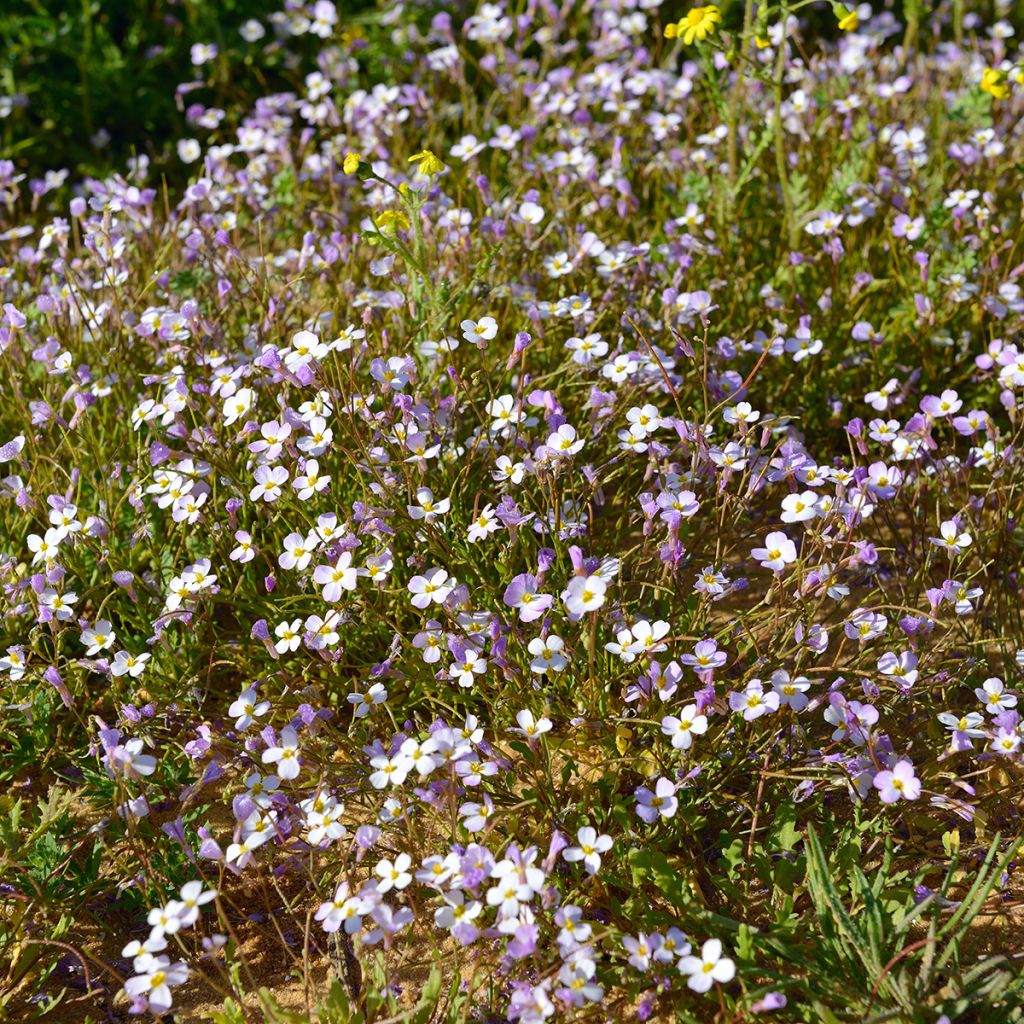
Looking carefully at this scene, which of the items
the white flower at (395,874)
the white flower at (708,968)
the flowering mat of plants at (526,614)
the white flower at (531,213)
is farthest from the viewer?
→ the white flower at (531,213)

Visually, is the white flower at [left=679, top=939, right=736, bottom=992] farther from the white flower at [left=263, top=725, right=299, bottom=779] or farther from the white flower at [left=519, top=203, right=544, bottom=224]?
the white flower at [left=519, top=203, right=544, bottom=224]

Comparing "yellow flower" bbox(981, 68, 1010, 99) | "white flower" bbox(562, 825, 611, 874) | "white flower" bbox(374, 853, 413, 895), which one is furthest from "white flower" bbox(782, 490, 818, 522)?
"yellow flower" bbox(981, 68, 1010, 99)

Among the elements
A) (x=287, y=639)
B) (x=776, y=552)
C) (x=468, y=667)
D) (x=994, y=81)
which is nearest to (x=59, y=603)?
(x=287, y=639)

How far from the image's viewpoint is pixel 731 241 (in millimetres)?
4309

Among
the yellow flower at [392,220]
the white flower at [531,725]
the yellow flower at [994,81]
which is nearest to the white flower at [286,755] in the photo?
the white flower at [531,725]

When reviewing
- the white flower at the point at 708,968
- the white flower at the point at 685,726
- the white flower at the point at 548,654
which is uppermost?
the white flower at the point at 548,654

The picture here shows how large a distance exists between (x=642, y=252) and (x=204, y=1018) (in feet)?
8.17

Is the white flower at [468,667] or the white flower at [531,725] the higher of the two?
the white flower at [468,667]

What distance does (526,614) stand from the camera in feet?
8.72

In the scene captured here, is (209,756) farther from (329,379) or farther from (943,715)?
(943,715)

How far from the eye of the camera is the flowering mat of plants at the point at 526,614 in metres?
2.55

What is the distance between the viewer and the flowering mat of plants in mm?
2553

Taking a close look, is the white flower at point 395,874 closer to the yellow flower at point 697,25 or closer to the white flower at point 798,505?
the white flower at point 798,505

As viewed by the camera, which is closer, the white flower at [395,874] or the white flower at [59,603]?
the white flower at [395,874]
